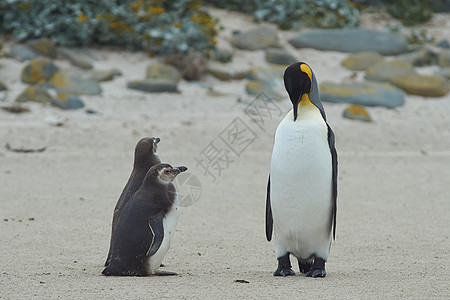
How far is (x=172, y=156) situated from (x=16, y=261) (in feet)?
16.3

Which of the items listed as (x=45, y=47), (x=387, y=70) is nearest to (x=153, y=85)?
(x=45, y=47)

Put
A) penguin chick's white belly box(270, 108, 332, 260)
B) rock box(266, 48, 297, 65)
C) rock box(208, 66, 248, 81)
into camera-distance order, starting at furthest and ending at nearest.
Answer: rock box(266, 48, 297, 65) → rock box(208, 66, 248, 81) → penguin chick's white belly box(270, 108, 332, 260)

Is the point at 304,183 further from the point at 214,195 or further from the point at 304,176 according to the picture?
the point at 214,195

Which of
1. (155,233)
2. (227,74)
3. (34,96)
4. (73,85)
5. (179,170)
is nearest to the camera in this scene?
(155,233)

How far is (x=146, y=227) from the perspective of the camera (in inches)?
161

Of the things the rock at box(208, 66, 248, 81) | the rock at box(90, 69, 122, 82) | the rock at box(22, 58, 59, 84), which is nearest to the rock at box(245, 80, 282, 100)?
→ the rock at box(208, 66, 248, 81)

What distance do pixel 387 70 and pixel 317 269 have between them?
387 inches

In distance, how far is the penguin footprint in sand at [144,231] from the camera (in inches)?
161

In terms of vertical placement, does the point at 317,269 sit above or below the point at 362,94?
above

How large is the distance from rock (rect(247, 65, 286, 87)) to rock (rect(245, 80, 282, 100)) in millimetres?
291

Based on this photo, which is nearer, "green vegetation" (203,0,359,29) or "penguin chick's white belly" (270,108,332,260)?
"penguin chick's white belly" (270,108,332,260)

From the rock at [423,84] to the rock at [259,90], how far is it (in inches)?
102

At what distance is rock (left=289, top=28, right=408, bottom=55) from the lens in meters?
14.7

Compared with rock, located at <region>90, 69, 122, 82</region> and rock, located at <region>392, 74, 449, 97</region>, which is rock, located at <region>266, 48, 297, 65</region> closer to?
rock, located at <region>392, 74, 449, 97</region>
